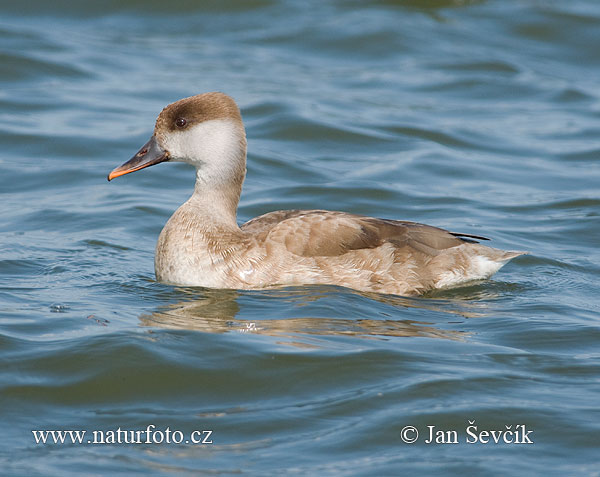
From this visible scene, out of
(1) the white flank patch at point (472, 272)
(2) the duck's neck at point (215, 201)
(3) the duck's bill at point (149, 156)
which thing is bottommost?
(1) the white flank patch at point (472, 272)

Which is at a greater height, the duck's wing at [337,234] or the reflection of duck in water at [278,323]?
the duck's wing at [337,234]

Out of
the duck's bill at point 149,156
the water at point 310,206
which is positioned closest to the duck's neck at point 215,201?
the duck's bill at point 149,156

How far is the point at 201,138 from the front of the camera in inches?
321

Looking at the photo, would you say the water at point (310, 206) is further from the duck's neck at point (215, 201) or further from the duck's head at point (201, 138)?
the duck's head at point (201, 138)

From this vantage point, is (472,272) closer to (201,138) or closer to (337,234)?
(337,234)

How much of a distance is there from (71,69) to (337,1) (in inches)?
215

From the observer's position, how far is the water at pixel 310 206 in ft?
18.7

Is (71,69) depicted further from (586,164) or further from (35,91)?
(586,164)

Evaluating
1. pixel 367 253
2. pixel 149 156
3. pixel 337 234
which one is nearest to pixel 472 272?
pixel 367 253

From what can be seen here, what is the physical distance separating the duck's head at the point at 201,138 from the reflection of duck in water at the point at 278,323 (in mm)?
1180

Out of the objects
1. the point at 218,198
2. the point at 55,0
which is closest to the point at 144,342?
the point at 218,198

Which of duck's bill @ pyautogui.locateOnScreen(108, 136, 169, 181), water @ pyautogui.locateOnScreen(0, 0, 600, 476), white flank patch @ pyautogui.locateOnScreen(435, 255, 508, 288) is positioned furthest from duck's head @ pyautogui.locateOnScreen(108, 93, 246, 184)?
white flank patch @ pyautogui.locateOnScreen(435, 255, 508, 288)

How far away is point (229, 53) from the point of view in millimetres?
16891

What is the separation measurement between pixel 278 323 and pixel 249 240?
3.27 feet
